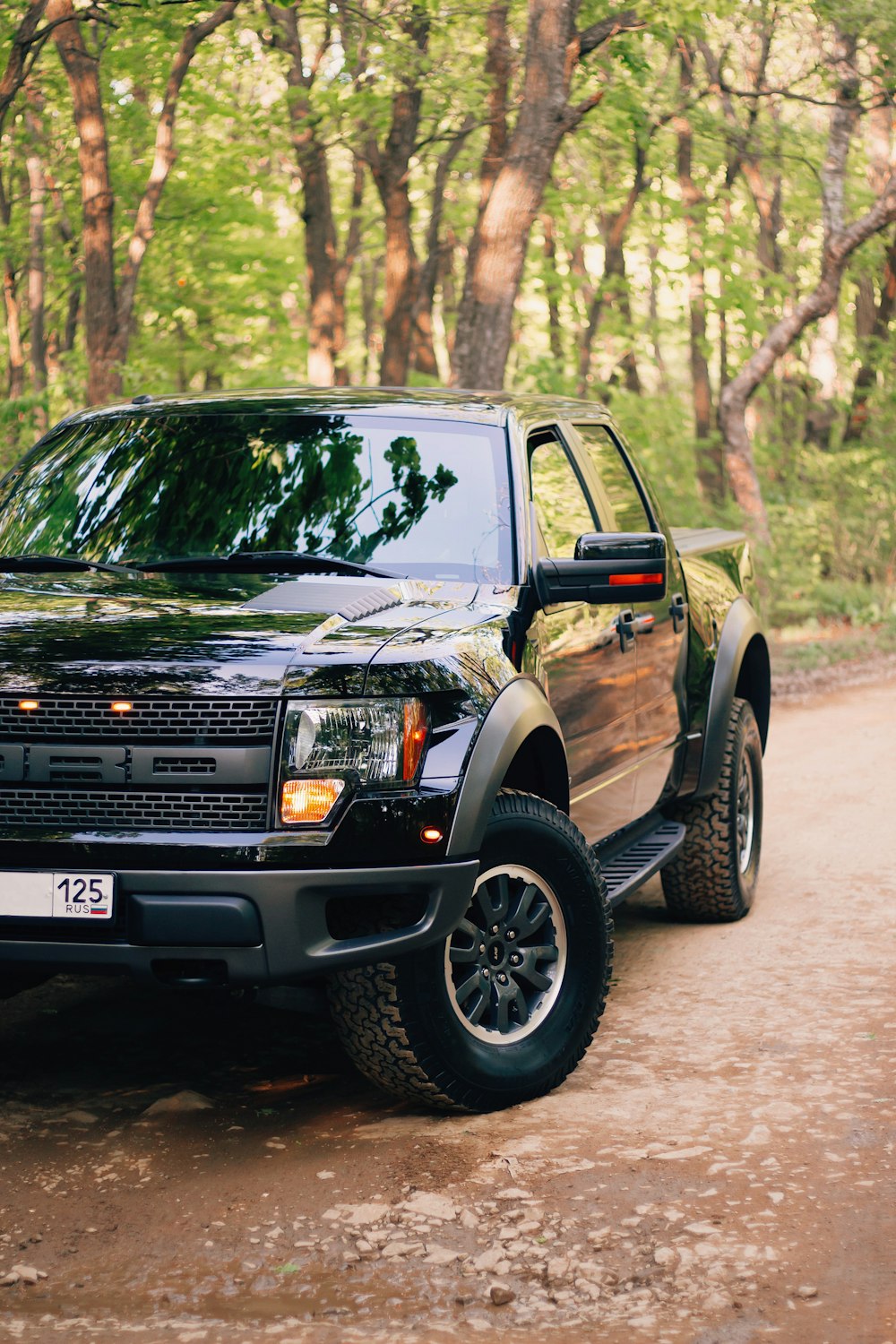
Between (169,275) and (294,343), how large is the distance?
11.5 ft

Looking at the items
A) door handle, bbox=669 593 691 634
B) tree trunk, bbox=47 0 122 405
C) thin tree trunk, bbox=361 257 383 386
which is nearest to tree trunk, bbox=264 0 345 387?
tree trunk, bbox=47 0 122 405

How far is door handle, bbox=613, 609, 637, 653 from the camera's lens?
547 cm

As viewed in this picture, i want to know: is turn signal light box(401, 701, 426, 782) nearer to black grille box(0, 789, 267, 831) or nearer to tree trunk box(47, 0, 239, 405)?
black grille box(0, 789, 267, 831)

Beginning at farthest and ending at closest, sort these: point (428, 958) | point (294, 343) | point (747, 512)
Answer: point (294, 343) → point (747, 512) → point (428, 958)

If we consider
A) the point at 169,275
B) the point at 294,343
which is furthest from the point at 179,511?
the point at 294,343

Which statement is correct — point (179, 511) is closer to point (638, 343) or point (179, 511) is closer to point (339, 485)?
point (339, 485)

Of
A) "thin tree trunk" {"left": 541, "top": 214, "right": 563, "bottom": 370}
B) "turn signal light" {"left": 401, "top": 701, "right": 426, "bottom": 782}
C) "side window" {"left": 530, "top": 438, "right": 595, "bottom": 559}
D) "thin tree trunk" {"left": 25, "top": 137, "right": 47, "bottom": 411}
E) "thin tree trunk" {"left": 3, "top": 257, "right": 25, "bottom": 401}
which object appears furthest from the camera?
"thin tree trunk" {"left": 541, "top": 214, "right": 563, "bottom": 370}

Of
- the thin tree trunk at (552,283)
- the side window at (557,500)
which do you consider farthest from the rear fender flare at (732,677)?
the thin tree trunk at (552,283)

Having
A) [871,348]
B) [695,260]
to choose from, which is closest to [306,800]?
[695,260]

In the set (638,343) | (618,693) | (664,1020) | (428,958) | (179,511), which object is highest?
(638,343)

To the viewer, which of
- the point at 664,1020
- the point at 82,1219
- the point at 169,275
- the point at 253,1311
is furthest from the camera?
the point at 169,275

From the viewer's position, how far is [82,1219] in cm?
364

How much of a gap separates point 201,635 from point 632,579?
4.49 ft

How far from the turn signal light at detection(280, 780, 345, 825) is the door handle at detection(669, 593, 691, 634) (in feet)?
8.70
